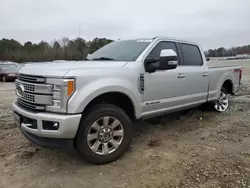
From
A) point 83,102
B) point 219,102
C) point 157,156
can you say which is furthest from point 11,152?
point 219,102

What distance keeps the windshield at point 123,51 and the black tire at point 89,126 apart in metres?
1.05

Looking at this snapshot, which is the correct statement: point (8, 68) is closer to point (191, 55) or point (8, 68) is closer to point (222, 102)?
point (222, 102)

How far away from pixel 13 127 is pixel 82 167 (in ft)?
8.76

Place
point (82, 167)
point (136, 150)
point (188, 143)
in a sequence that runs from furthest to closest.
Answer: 1. point (188, 143)
2. point (136, 150)
3. point (82, 167)

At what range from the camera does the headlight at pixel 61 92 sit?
328 centimetres

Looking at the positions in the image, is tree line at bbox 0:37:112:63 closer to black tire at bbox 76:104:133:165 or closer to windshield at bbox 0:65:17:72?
windshield at bbox 0:65:17:72

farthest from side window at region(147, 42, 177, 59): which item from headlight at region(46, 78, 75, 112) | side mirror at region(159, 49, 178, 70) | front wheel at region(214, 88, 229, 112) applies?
front wheel at region(214, 88, 229, 112)

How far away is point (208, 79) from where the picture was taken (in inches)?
231

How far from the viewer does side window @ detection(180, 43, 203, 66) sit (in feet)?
17.7

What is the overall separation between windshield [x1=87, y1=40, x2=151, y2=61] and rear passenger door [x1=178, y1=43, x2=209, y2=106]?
924 mm

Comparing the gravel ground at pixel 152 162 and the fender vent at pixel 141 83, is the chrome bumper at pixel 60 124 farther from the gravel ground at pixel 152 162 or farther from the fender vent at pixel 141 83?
the fender vent at pixel 141 83

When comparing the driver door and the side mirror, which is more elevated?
the side mirror

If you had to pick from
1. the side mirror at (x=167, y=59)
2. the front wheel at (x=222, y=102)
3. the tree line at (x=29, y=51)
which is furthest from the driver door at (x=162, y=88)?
the tree line at (x=29, y=51)

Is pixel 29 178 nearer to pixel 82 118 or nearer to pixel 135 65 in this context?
pixel 82 118
